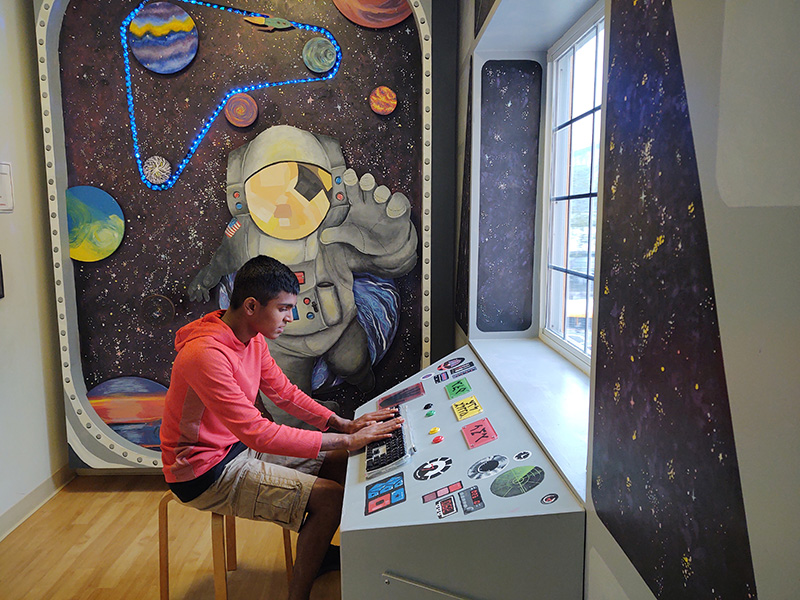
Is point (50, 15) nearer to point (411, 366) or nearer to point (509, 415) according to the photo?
point (411, 366)

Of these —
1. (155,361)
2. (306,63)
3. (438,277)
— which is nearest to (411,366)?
(438,277)

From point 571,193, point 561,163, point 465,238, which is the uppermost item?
point 561,163

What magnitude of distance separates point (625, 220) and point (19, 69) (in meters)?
2.80

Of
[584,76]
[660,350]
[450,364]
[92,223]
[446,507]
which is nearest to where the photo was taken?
[660,350]

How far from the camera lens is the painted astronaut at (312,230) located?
8.91 feet

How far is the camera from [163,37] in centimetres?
268

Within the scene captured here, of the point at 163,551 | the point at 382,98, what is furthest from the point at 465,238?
the point at 163,551

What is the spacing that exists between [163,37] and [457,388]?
79.8 inches

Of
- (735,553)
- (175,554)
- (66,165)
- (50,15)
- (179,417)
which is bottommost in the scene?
(175,554)

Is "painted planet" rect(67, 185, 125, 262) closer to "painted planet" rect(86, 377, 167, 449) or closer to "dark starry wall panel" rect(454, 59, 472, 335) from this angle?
"painted planet" rect(86, 377, 167, 449)

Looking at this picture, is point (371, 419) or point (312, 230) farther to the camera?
point (312, 230)

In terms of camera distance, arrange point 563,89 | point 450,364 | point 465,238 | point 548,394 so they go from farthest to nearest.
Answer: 1. point 465,238
2. point 450,364
3. point 563,89
4. point 548,394

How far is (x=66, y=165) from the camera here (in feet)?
9.09

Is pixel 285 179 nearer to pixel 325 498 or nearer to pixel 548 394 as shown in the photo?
pixel 325 498
